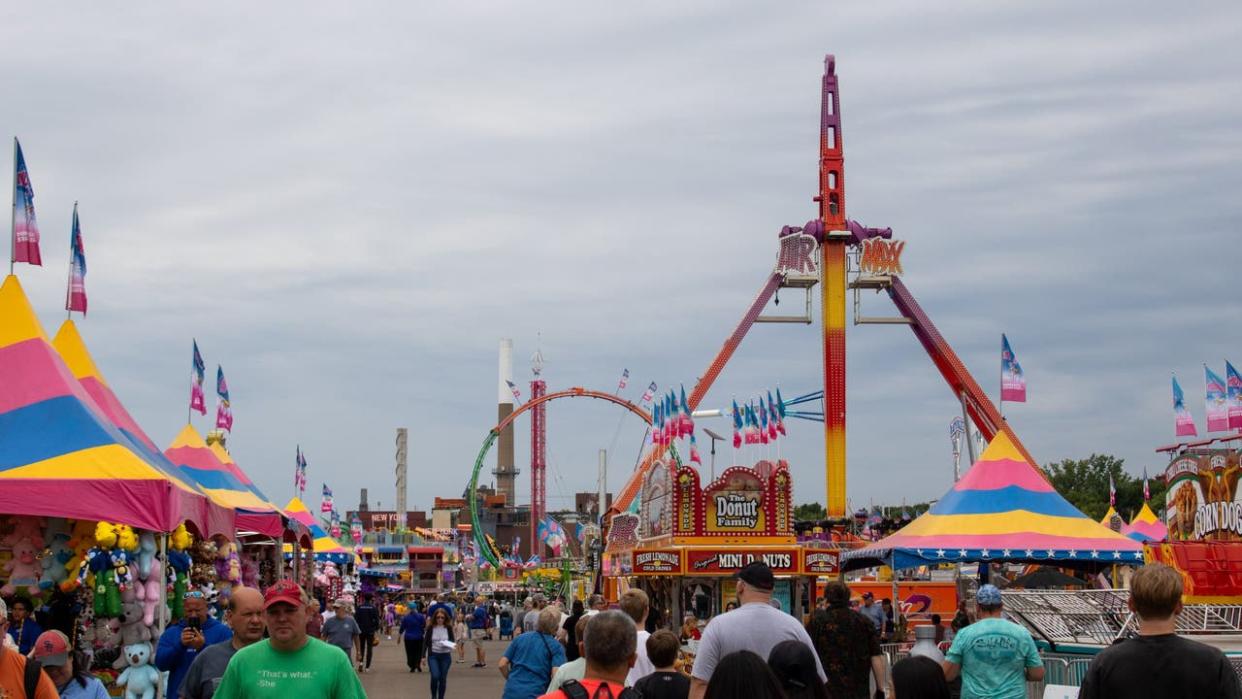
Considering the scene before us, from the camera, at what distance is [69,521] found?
13.5m

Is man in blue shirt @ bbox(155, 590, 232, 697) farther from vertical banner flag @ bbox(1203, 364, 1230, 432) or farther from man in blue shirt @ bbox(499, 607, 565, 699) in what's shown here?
vertical banner flag @ bbox(1203, 364, 1230, 432)

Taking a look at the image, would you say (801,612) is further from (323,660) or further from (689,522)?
(323,660)

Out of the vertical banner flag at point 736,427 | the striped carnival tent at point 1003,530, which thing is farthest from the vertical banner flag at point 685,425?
the striped carnival tent at point 1003,530

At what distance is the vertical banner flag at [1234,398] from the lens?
32.5 metres

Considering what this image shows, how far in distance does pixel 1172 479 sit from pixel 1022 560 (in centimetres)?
956

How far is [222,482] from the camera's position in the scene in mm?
22938

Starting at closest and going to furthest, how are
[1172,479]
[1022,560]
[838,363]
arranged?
[1022,560], [1172,479], [838,363]

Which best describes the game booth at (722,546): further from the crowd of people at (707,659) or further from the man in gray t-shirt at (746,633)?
the man in gray t-shirt at (746,633)

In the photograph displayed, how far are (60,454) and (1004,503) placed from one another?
45.7 ft

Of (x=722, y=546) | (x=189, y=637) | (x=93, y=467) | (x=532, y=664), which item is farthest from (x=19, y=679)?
(x=722, y=546)

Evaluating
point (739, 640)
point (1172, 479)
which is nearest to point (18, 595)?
point (739, 640)

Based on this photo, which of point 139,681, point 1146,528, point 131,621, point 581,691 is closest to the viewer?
point 581,691

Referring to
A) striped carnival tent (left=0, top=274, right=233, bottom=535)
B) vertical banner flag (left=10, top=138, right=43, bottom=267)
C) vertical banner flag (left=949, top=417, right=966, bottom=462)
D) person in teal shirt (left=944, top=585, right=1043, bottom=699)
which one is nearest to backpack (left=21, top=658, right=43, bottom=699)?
person in teal shirt (left=944, top=585, right=1043, bottom=699)

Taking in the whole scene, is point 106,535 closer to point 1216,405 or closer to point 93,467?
point 93,467
